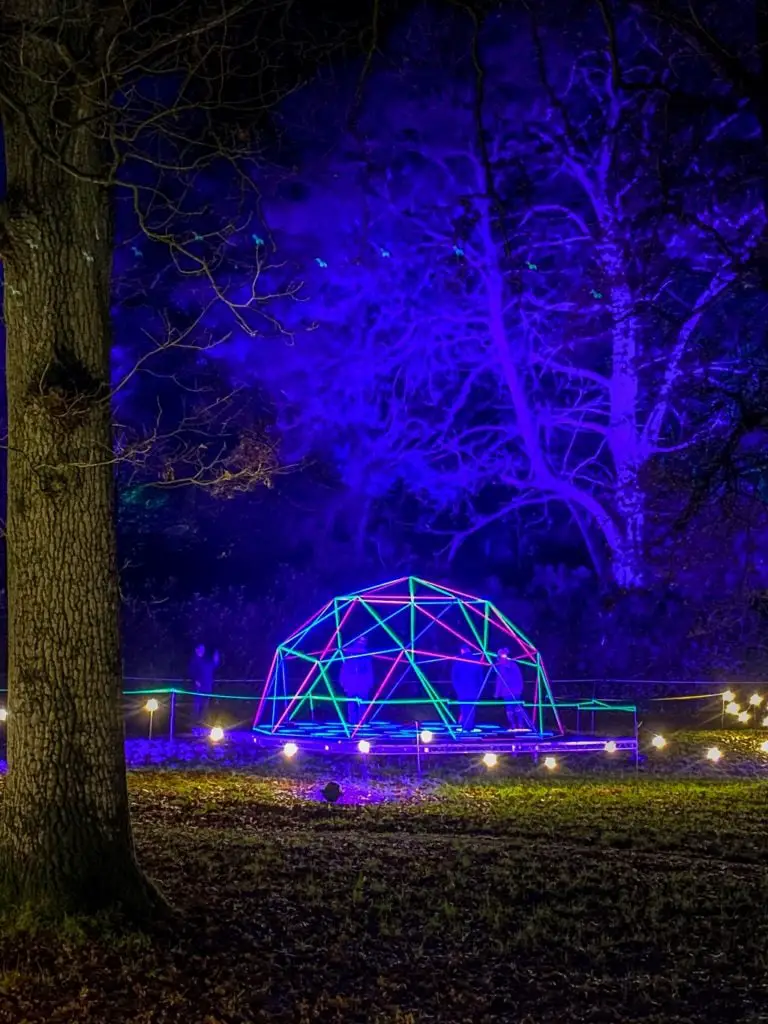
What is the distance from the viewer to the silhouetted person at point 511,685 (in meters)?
16.3

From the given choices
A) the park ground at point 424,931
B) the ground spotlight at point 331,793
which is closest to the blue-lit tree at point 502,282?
the ground spotlight at point 331,793

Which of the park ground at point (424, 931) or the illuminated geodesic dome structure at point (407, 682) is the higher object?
the illuminated geodesic dome structure at point (407, 682)

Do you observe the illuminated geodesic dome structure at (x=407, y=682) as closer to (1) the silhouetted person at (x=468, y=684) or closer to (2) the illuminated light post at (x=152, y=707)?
(1) the silhouetted person at (x=468, y=684)

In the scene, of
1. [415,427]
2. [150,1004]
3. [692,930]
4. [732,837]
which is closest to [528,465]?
[415,427]

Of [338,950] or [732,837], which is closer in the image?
[338,950]

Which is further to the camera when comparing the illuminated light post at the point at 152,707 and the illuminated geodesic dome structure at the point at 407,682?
the illuminated light post at the point at 152,707

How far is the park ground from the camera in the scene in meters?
4.75

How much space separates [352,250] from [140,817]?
1579cm

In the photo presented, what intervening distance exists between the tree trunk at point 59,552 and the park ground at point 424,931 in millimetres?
450

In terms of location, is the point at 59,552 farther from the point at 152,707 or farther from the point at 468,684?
the point at 468,684

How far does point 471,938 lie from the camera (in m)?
5.75

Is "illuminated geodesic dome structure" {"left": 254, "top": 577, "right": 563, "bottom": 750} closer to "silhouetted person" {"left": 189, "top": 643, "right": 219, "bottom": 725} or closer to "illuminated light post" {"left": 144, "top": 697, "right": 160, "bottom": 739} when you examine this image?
"silhouetted person" {"left": 189, "top": 643, "right": 219, "bottom": 725}

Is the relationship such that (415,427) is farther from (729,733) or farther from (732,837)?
(732,837)

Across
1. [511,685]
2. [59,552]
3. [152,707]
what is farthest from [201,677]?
[59,552]
